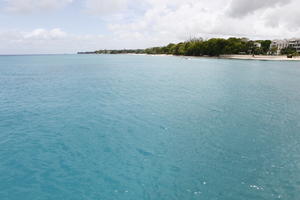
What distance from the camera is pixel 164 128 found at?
18.8 metres

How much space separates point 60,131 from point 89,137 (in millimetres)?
3135

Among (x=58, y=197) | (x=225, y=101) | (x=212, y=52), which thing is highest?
(x=212, y=52)

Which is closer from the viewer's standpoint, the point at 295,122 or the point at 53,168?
the point at 53,168

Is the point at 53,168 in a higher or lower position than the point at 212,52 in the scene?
lower

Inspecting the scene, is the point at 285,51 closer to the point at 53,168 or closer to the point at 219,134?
the point at 219,134

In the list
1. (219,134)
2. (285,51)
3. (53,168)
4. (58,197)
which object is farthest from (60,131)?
(285,51)

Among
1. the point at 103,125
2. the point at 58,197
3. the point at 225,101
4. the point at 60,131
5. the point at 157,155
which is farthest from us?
the point at 225,101

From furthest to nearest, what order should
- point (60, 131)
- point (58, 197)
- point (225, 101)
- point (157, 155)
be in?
point (225, 101), point (60, 131), point (157, 155), point (58, 197)

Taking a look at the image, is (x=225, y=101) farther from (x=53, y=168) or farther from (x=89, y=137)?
(x=53, y=168)

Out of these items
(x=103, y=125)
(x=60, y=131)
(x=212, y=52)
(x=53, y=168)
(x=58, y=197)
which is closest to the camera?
(x=58, y=197)

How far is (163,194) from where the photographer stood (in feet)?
33.9

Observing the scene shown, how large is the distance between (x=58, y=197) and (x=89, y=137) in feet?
22.7

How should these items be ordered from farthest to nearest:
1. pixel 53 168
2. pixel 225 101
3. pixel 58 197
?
pixel 225 101 < pixel 53 168 < pixel 58 197

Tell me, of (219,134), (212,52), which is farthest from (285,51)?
(219,134)
